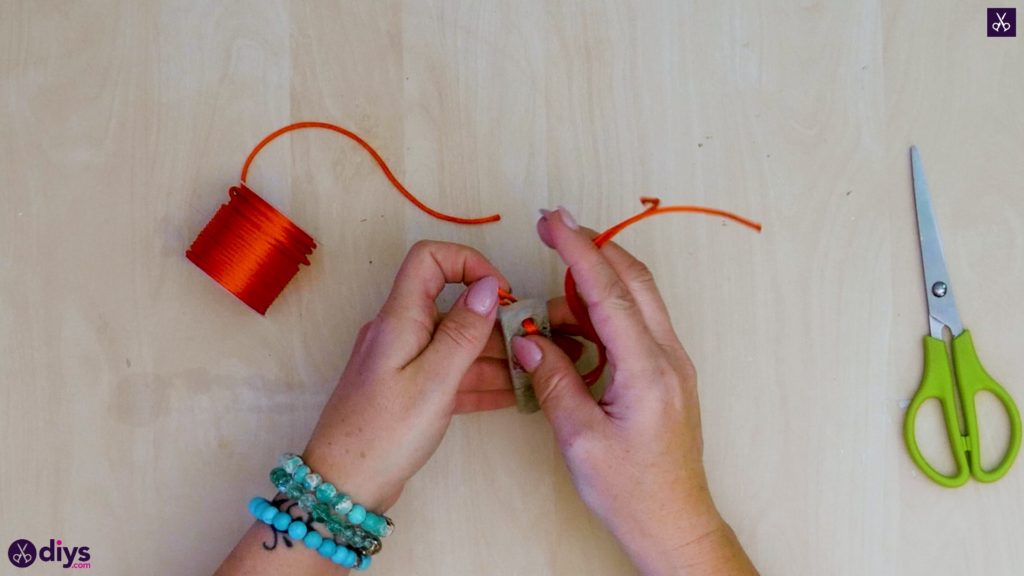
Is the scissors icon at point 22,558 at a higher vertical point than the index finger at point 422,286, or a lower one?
lower

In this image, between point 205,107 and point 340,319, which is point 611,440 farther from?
point 205,107

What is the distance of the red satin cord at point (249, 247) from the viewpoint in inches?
31.6

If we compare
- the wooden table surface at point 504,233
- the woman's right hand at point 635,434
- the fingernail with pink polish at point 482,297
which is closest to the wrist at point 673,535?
the woman's right hand at point 635,434

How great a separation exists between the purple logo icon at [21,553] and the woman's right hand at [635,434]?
51cm

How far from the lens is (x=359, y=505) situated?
0.71 m

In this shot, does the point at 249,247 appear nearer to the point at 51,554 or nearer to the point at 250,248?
the point at 250,248

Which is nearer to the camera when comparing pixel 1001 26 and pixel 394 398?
pixel 394 398

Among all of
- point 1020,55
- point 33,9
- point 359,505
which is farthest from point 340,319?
point 1020,55

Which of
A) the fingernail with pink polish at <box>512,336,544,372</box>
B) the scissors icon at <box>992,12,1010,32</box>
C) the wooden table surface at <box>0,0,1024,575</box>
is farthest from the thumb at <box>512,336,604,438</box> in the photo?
the scissors icon at <box>992,12,1010,32</box>

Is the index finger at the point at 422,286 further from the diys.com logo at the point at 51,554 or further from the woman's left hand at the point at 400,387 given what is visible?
the diys.com logo at the point at 51,554

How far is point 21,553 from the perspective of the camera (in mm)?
832

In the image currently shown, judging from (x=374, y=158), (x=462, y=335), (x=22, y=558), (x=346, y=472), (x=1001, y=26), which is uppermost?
(x=1001, y=26)

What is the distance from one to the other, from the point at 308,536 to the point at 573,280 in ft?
0.99

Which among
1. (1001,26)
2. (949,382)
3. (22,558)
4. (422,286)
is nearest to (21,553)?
(22,558)
